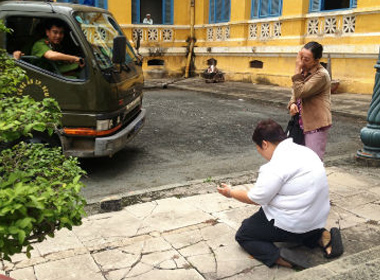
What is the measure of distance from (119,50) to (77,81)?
673 mm

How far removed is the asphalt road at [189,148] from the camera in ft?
19.0

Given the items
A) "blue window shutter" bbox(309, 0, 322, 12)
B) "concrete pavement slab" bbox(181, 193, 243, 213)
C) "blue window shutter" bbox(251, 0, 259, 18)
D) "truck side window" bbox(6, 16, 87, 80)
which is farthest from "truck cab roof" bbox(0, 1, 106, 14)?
"blue window shutter" bbox(251, 0, 259, 18)

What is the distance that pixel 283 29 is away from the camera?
48.6ft

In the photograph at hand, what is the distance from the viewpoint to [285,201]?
3.25m

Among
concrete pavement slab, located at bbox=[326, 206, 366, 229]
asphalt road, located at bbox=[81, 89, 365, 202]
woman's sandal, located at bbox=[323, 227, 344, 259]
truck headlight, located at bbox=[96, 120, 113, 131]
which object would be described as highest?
truck headlight, located at bbox=[96, 120, 113, 131]

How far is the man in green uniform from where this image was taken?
17.4 feet

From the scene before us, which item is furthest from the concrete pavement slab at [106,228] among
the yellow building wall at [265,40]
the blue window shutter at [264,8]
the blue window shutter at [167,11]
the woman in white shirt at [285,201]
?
the blue window shutter at [167,11]

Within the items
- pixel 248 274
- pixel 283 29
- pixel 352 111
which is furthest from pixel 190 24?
pixel 248 274

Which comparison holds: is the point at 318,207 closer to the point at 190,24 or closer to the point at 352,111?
the point at 352,111

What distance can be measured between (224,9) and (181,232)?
15373 mm

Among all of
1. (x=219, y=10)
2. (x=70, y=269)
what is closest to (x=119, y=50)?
(x=70, y=269)

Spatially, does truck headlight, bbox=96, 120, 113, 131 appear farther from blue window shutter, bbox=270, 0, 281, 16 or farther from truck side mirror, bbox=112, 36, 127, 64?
blue window shutter, bbox=270, 0, 281, 16

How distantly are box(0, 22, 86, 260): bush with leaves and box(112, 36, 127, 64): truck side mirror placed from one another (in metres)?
3.10

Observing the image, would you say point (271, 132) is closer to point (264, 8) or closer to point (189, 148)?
point (189, 148)
